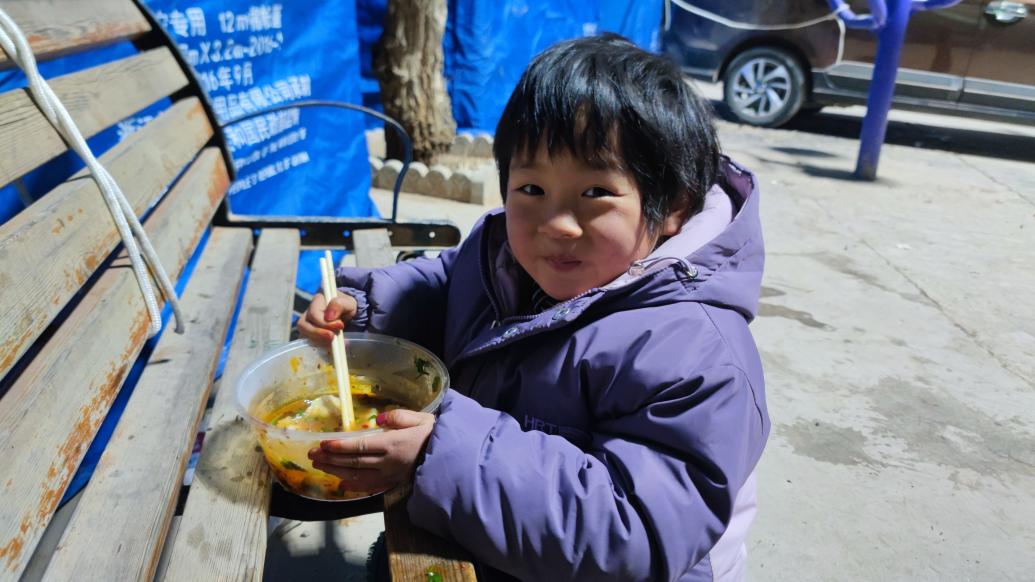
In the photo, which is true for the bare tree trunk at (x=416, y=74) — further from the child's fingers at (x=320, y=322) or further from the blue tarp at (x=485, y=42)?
the child's fingers at (x=320, y=322)

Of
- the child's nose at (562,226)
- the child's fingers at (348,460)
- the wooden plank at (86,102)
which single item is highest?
the wooden plank at (86,102)

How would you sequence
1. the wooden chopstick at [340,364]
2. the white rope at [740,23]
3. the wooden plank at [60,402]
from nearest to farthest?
the wooden plank at [60,402] → the wooden chopstick at [340,364] → the white rope at [740,23]

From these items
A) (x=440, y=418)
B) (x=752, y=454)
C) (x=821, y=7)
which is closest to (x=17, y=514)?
(x=440, y=418)

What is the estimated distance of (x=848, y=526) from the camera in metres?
2.36

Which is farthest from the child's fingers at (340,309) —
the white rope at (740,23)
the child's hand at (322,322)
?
the white rope at (740,23)

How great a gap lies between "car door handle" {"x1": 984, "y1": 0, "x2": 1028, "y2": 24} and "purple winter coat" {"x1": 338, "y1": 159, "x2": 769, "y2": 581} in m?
7.32

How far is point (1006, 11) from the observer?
7.05 metres

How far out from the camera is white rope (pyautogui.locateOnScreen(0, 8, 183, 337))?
4.11 ft

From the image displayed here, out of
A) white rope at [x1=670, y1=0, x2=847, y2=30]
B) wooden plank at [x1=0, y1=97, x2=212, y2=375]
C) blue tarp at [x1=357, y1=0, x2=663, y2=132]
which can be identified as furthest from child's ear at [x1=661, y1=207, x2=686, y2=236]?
white rope at [x1=670, y1=0, x2=847, y2=30]

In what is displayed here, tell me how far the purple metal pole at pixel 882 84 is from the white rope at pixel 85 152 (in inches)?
233

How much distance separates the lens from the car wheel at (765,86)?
7945 mm

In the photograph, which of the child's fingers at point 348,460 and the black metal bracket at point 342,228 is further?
the black metal bracket at point 342,228

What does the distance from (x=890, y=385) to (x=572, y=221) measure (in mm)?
2497

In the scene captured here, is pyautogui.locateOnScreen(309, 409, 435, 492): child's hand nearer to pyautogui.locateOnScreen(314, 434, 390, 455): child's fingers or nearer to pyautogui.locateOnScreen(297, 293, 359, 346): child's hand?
pyautogui.locateOnScreen(314, 434, 390, 455): child's fingers
